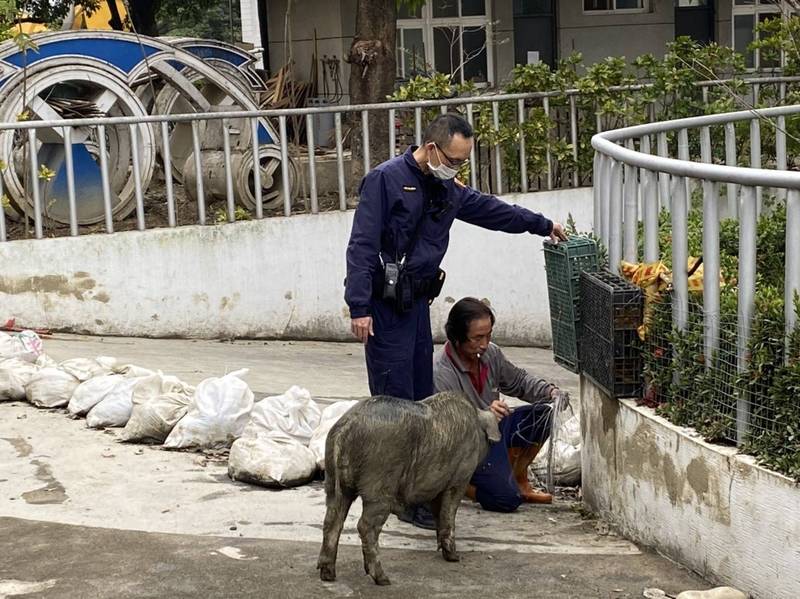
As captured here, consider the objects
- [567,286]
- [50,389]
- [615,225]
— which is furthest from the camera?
[50,389]

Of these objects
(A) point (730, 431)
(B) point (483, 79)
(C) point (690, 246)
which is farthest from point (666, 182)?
(B) point (483, 79)

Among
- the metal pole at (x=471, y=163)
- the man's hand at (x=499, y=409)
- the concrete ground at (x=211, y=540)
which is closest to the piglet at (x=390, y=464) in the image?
the concrete ground at (x=211, y=540)

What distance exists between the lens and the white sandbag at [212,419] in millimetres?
7242

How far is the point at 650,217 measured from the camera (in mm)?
5820

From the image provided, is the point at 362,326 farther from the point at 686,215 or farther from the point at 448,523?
the point at 686,215

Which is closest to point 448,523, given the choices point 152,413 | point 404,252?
point 404,252

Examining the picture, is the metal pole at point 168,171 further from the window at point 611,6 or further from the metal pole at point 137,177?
the window at point 611,6

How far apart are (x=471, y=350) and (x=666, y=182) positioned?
1.66 m

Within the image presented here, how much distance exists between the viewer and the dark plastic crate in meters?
5.70

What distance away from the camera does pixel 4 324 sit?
10180 mm

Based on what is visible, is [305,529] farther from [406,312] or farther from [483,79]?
[483,79]

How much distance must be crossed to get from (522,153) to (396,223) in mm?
6536

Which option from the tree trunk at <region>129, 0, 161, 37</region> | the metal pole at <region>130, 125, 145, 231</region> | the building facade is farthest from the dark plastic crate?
the tree trunk at <region>129, 0, 161, 37</region>

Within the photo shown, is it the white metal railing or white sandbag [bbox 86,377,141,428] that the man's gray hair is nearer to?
the white metal railing
